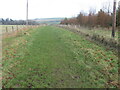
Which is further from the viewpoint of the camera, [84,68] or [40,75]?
[84,68]

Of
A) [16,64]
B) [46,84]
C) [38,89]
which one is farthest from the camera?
[16,64]

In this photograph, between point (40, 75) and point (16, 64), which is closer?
point (40, 75)

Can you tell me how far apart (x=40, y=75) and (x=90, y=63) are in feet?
8.62

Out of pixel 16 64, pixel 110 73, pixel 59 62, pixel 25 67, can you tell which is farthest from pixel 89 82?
pixel 16 64

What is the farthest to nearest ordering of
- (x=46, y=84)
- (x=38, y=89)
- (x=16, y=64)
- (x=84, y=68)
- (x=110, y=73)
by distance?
1. (x=16, y=64)
2. (x=84, y=68)
3. (x=110, y=73)
4. (x=46, y=84)
5. (x=38, y=89)

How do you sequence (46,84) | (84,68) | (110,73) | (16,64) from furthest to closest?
1. (16,64)
2. (84,68)
3. (110,73)
4. (46,84)

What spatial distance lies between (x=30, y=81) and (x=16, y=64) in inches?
84.6

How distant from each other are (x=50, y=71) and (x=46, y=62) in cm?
123

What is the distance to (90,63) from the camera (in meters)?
6.36

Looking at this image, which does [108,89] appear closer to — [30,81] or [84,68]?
[84,68]

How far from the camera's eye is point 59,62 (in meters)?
6.53

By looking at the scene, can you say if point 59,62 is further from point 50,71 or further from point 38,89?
point 38,89

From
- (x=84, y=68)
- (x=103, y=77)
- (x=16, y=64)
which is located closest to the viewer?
(x=103, y=77)

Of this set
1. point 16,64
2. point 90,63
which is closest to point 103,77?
point 90,63
